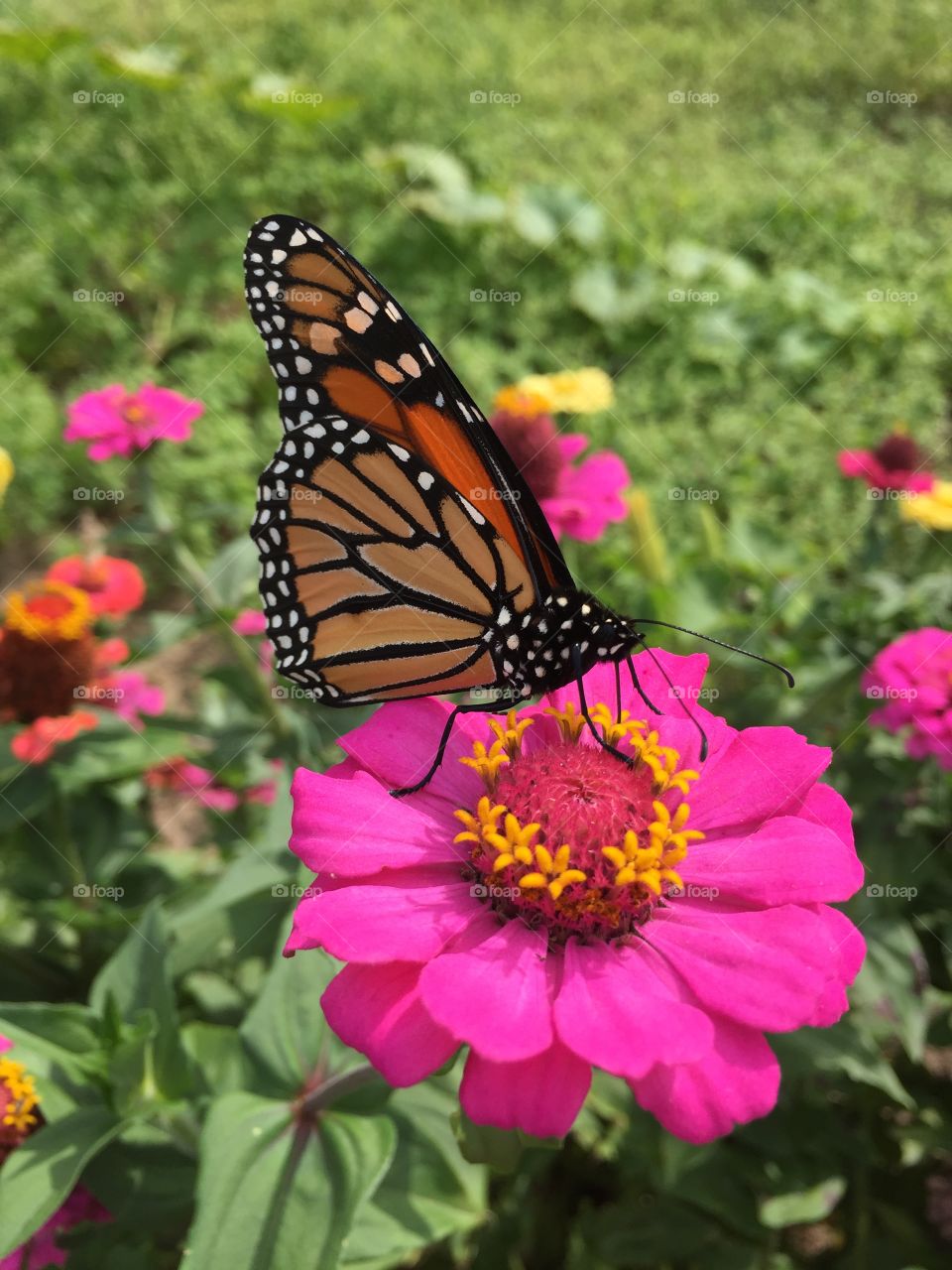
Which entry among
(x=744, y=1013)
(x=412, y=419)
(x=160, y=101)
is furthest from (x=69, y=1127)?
(x=160, y=101)

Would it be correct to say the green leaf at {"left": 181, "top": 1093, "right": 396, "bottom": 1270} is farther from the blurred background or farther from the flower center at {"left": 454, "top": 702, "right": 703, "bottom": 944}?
the flower center at {"left": 454, "top": 702, "right": 703, "bottom": 944}

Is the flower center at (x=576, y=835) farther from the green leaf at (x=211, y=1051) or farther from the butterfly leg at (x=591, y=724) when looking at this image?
the green leaf at (x=211, y=1051)

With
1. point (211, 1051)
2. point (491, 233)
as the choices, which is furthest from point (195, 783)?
point (491, 233)

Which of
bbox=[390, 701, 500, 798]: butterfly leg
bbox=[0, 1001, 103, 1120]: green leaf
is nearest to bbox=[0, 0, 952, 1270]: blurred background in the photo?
bbox=[0, 1001, 103, 1120]: green leaf

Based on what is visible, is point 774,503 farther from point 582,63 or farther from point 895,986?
point 582,63

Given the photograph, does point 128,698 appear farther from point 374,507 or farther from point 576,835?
point 576,835

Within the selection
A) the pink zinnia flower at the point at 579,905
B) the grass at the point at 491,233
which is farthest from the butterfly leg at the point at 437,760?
the grass at the point at 491,233
